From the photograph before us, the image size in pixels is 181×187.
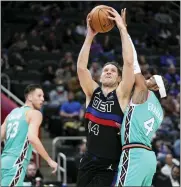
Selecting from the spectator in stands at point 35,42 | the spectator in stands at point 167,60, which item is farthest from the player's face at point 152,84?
the spectator in stands at point 167,60

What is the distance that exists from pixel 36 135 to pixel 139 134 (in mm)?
1996

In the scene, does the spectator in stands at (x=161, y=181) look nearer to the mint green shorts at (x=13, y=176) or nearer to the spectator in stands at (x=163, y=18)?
the mint green shorts at (x=13, y=176)

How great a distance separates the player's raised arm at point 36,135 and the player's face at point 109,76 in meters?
1.53

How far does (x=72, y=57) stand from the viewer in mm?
19516

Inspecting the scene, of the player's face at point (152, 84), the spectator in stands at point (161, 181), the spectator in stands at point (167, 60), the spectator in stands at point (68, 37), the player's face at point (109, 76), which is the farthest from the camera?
the spectator in stands at point (68, 37)

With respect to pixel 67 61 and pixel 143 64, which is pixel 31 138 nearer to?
pixel 67 61

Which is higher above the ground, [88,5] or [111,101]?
[88,5]

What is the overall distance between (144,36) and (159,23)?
1.38 metres

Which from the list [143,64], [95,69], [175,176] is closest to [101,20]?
[175,176]

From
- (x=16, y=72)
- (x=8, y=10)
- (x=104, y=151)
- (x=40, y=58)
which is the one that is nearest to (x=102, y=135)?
(x=104, y=151)

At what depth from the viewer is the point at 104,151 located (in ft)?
22.6

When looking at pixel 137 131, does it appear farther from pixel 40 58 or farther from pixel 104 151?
pixel 40 58

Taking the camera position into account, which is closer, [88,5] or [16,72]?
[16,72]

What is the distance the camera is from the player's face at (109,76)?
701 centimetres
